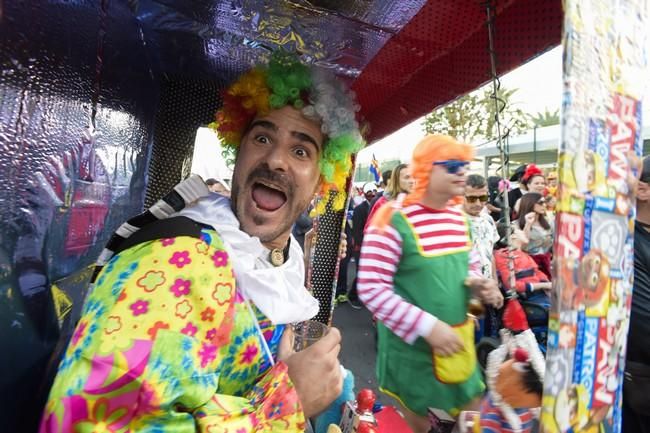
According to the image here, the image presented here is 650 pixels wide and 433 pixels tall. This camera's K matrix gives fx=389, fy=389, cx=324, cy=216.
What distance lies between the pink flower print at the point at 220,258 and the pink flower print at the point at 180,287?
105 millimetres

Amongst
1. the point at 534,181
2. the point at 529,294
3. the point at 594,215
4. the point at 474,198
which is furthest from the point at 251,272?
the point at 534,181

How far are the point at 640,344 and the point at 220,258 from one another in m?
2.38

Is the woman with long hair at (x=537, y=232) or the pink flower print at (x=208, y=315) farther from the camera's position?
the woman with long hair at (x=537, y=232)

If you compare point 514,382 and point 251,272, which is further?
point 251,272

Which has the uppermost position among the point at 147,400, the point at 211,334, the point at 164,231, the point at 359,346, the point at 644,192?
the point at 644,192

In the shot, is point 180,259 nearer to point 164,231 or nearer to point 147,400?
point 164,231

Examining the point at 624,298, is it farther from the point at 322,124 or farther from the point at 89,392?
the point at 322,124

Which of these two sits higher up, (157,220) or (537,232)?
(537,232)

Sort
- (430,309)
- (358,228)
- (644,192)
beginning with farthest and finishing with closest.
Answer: (358,228)
(644,192)
(430,309)

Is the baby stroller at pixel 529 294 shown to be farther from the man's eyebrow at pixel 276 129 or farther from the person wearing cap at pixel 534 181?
the man's eyebrow at pixel 276 129

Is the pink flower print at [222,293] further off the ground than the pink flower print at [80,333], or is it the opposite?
the pink flower print at [222,293]

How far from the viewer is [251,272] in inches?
46.8

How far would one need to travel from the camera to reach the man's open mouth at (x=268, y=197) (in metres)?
1.56

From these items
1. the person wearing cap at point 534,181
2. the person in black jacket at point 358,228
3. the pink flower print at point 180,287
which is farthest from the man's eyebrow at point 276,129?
the person in black jacket at point 358,228
